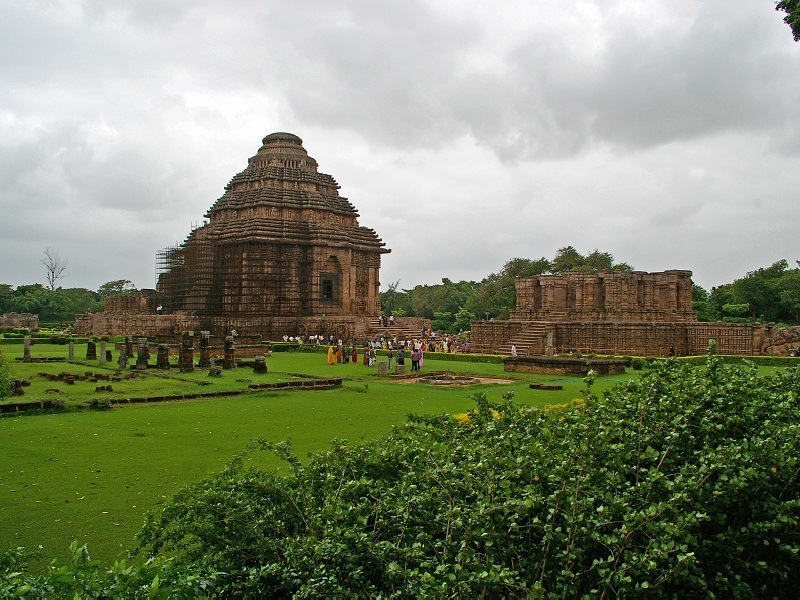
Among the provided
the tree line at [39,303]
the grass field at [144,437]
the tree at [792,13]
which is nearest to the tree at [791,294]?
the grass field at [144,437]

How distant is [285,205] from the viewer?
134ft

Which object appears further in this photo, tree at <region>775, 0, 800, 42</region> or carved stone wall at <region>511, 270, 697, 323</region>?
carved stone wall at <region>511, 270, 697, 323</region>

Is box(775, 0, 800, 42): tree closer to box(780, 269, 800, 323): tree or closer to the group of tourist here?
the group of tourist

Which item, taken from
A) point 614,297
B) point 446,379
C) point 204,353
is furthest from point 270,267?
point 446,379

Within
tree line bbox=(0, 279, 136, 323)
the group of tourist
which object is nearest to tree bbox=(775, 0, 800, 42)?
the group of tourist

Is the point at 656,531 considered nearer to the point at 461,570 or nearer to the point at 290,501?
the point at 461,570

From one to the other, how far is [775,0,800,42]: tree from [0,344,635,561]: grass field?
8.48m

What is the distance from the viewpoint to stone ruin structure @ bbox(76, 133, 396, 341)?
3719cm

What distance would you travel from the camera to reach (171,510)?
3963 mm

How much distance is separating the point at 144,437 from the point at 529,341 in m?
21.8

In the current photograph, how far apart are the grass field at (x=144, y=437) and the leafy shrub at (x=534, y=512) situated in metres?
0.99

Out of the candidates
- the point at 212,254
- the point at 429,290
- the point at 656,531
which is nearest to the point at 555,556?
the point at 656,531

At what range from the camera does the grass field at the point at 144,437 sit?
564cm

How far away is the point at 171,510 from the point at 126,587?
94 cm
